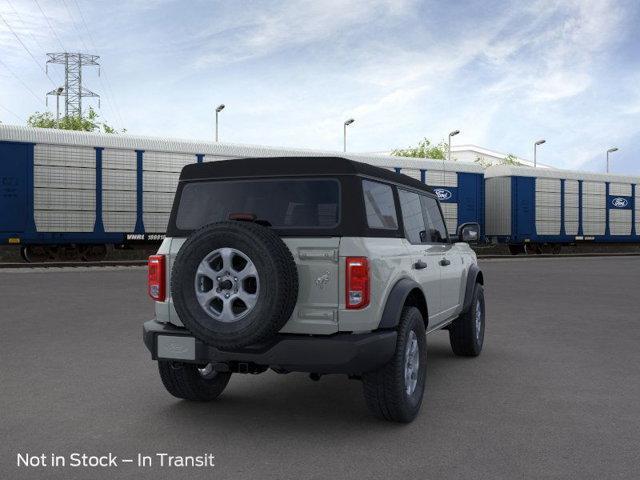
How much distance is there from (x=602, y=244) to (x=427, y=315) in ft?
110

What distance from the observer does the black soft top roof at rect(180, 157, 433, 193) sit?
188 inches

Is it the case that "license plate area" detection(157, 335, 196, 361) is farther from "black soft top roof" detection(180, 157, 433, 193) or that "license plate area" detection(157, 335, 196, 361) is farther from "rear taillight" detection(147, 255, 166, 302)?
"black soft top roof" detection(180, 157, 433, 193)

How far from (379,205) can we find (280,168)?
786 mm

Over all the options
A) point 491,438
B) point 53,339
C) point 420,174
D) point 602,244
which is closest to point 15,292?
point 53,339

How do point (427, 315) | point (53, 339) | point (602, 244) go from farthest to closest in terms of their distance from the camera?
point (602, 244), point (53, 339), point (427, 315)

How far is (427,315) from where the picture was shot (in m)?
5.55

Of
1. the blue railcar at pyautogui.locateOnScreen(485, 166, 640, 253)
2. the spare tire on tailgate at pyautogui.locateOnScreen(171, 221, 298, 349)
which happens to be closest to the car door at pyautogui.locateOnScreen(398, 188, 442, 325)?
the spare tire on tailgate at pyautogui.locateOnScreen(171, 221, 298, 349)

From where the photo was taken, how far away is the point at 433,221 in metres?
6.59

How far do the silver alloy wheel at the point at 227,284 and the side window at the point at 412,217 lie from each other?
1517 mm

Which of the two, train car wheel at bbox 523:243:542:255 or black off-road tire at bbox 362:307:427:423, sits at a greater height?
train car wheel at bbox 523:243:542:255

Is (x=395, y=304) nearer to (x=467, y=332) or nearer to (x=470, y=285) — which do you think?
(x=470, y=285)

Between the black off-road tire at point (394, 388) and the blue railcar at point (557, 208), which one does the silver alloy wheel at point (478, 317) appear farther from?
the blue railcar at point (557, 208)

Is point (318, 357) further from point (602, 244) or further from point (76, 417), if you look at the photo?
point (602, 244)

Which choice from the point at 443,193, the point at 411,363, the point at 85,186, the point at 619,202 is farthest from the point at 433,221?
the point at 619,202
